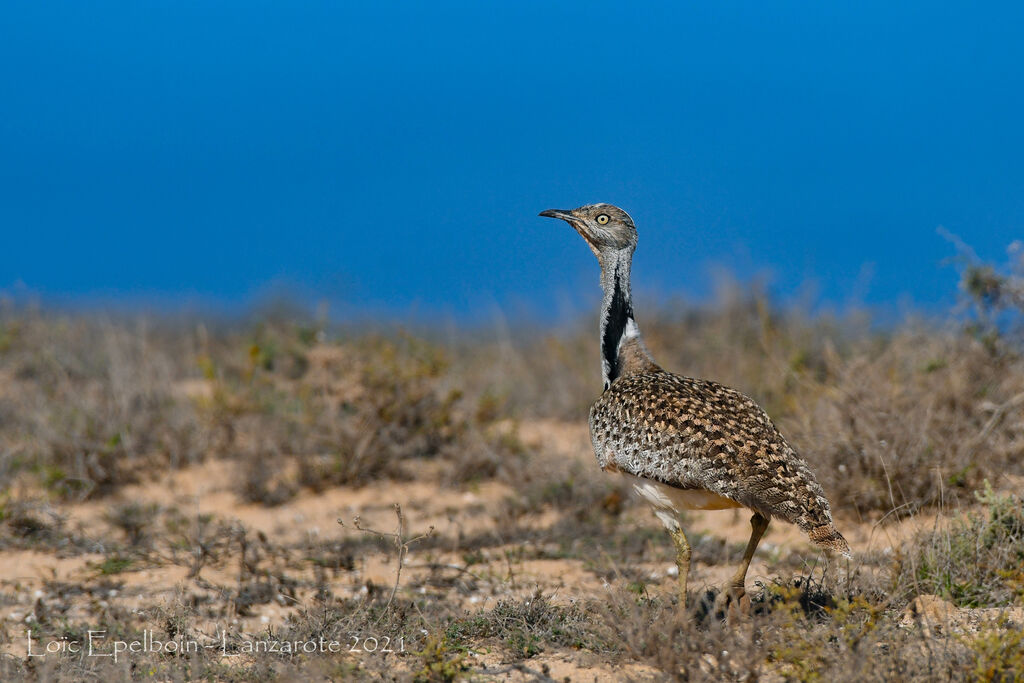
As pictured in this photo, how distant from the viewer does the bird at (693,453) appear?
145 inches

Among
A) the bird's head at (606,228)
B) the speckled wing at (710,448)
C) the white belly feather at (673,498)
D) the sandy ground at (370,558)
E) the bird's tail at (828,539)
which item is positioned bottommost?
the sandy ground at (370,558)

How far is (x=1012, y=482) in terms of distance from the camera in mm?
4926

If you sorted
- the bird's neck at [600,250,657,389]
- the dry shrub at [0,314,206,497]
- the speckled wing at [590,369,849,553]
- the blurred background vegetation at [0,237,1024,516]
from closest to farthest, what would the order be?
the speckled wing at [590,369,849,553]
the bird's neck at [600,250,657,389]
the blurred background vegetation at [0,237,1024,516]
the dry shrub at [0,314,206,497]

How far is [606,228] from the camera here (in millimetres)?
4754

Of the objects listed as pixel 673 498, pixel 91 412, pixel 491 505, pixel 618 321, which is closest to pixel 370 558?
pixel 491 505

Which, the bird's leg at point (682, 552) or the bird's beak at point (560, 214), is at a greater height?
the bird's beak at point (560, 214)

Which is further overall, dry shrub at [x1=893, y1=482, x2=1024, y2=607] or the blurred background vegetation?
the blurred background vegetation

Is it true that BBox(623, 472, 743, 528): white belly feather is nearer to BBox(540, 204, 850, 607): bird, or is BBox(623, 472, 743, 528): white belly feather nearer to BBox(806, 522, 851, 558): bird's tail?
BBox(540, 204, 850, 607): bird

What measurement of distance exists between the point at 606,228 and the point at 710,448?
1417mm

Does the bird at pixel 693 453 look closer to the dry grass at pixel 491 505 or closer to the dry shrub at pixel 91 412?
the dry grass at pixel 491 505

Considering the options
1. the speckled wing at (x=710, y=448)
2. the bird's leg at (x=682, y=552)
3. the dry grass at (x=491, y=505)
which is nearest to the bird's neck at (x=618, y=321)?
the speckled wing at (x=710, y=448)

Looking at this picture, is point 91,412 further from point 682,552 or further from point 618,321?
point 682,552

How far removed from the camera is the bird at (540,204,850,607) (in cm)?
368

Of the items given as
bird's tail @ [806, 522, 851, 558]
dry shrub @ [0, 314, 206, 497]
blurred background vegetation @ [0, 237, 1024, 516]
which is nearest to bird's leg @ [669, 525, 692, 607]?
bird's tail @ [806, 522, 851, 558]
